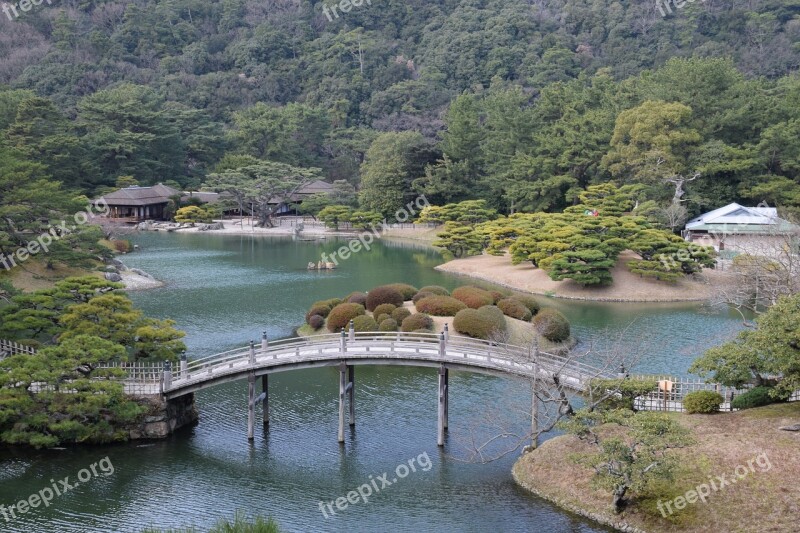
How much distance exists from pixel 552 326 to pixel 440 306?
164 inches

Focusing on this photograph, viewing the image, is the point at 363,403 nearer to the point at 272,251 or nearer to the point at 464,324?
the point at 464,324

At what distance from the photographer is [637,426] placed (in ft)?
62.4

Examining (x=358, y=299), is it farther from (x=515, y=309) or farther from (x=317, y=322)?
(x=515, y=309)

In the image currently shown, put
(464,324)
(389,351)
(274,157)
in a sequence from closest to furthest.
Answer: (389,351) → (464,324) → (274,157)

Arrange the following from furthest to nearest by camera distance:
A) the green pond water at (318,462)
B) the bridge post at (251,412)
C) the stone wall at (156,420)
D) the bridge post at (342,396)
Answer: the bridge post at (251,412)
the bridge post at (342,396)
the stone wall at (156,420)
the green pond water at (318,462)

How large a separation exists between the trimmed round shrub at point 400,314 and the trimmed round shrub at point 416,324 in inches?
23.9

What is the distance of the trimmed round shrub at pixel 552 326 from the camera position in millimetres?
33781

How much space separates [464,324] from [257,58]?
9180 cm

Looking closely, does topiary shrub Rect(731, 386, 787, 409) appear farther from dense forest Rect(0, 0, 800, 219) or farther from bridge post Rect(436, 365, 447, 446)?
dense forest Rect(0, 0, 800, 219)

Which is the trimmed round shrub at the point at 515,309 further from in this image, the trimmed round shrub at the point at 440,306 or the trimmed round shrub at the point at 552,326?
the trimmed round shrub at the point at 440,306

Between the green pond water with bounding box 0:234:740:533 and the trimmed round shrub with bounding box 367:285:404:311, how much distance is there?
390 cm

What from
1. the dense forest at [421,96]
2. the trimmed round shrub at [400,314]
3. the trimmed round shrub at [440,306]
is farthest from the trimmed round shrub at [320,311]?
the dense forest at [421,96]


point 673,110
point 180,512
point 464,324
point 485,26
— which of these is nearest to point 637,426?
point 180,512

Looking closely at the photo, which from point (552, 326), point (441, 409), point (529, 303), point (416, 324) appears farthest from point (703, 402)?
point (529, 303)
